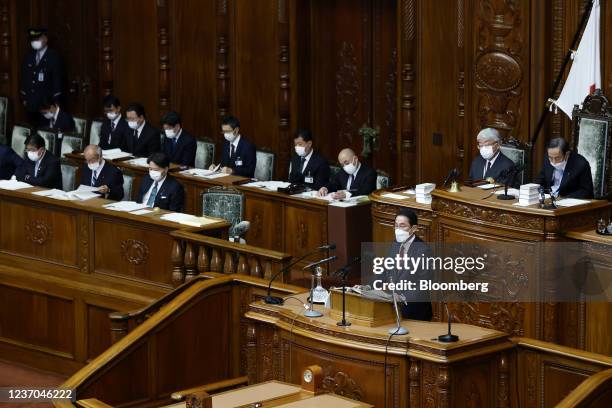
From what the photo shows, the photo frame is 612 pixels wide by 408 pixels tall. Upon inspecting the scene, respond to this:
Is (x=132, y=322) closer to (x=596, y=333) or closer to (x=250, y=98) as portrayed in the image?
(x=596, y=333)

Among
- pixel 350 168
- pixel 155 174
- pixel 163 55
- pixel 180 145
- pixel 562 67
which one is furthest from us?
pixel 163 55

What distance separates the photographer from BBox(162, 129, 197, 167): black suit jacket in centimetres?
1488

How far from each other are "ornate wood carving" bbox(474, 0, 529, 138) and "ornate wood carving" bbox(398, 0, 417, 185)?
963mm

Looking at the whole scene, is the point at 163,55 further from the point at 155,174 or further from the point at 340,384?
the point at 340,384

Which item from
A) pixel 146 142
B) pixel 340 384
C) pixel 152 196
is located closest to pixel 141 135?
pixel 146 142

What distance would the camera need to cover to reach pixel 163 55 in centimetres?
1666

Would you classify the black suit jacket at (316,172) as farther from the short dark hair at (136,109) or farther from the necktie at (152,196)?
the short dark hair at (136,109)

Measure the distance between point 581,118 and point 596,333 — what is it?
114 inches

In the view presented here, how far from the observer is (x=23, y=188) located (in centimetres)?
1246

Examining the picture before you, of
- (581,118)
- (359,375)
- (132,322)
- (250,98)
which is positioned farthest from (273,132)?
(359,375)

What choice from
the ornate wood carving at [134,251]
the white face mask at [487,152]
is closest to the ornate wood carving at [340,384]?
the ornate wood carving at [134,251]

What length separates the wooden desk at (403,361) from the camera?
26.4 ft

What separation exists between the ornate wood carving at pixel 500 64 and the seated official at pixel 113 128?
14.0 feet

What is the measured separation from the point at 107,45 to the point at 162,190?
5598 millimetres
